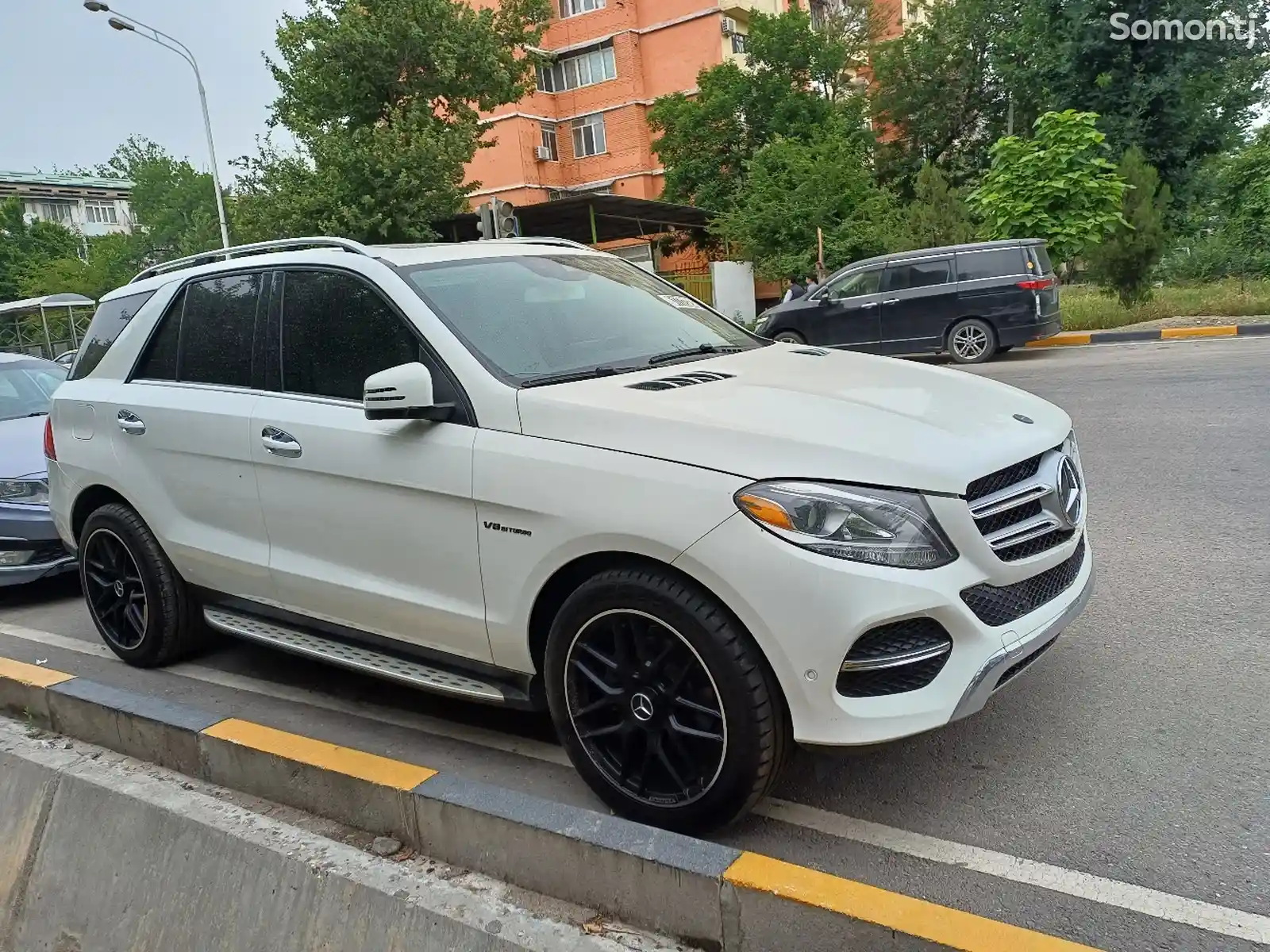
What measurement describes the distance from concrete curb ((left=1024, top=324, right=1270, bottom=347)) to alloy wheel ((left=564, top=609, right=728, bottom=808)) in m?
12.3

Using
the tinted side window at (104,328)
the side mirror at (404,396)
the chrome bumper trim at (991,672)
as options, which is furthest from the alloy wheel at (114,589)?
the chrome bumper trim at (991,672)

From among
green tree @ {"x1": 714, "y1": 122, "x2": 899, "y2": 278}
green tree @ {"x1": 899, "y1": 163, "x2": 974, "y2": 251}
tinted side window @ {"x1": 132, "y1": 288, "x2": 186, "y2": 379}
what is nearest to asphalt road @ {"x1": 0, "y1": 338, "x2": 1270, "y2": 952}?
tinted side window @ {"x1": 132, "y1": 288, "x2": 186, "y2": 379}

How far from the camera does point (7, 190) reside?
232 ft

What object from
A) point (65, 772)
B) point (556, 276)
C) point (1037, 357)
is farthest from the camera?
point (1037, 357)

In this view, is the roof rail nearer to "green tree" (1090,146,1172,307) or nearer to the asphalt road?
the asphalt road

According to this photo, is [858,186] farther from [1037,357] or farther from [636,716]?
[636,716]

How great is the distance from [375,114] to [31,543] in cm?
2292

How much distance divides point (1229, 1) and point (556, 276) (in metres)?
27.8

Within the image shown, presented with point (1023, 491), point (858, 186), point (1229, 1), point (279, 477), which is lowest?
point (1023, 491)

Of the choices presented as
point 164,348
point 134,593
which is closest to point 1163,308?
point 164,348

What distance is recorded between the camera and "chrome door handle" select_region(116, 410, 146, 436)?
4.29m

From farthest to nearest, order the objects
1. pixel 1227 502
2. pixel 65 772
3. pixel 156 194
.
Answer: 1. pixel 156 194
2. pixel 1227 502
3. pixel 65 772

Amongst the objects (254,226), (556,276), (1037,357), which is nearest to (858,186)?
(1037,357)

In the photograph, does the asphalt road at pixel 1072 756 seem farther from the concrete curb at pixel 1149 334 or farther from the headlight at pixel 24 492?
the concrete curb at pixel 1149 334
